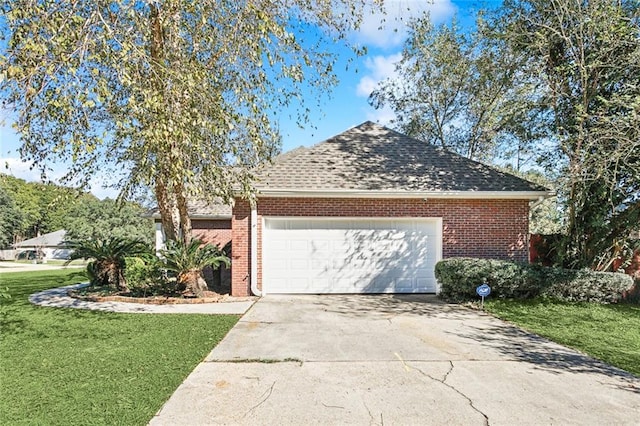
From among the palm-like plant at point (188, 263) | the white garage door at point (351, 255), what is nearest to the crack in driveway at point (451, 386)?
the white garage door at point (351, 255)

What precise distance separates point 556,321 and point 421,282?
352cm

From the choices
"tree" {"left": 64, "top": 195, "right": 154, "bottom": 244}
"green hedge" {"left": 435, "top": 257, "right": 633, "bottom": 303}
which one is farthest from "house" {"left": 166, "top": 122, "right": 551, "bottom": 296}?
"tree" {"left": 64, "top": 195, "right": 154, "bottom": 244}

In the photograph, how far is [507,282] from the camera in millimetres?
8719

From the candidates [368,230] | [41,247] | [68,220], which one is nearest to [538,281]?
[368,230]

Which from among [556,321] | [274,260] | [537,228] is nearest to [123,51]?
[274,260]

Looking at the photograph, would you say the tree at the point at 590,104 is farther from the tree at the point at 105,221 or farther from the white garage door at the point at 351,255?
the tree at the point at 105,221

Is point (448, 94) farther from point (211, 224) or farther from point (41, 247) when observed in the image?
point (41, 247)

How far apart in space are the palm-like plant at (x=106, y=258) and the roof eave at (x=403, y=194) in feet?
13.7

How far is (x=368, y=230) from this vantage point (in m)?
10.4

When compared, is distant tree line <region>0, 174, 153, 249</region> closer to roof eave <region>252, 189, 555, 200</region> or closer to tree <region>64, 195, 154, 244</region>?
tree <region>64, 195, 154, 244</region>

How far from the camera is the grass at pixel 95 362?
3.53m

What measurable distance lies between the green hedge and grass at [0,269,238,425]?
5.38m

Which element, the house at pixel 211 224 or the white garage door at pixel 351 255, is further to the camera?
the house at pixel 211 224

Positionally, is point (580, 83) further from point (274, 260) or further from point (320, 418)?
point (320, 418)
